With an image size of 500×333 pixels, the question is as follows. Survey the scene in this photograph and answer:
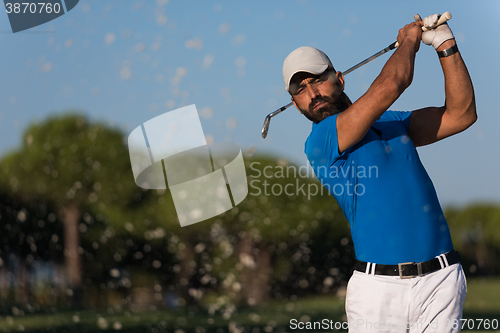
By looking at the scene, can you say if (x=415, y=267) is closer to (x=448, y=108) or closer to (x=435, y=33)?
(x=448, y=108)

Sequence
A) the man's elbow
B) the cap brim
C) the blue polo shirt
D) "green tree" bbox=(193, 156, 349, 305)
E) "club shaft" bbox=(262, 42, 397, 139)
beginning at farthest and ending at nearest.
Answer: "green tree" bbox=(193, 156, 349, 305) → "club shaft" bbox=(262, 42, 397, 139) → the man's elbow → the cap brim → the blue polo shirt

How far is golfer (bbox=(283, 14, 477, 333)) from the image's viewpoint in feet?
6.05

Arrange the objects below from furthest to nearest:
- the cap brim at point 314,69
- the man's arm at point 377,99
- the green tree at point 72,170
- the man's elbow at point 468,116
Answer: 1. the green tree at point 72,170
2. the man's elbow at point 468,116
3. the cap brim at point 314,69
4. the man's arm at point 377,99

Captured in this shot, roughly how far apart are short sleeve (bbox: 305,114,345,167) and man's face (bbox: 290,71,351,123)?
7cm

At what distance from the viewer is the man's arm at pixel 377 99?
1761mm

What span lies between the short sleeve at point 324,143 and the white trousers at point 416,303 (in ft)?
1.76

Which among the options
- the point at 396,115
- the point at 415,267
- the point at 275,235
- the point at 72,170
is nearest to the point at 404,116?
the point at 396,115

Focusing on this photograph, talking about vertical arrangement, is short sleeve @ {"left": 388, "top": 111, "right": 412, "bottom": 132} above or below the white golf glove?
below

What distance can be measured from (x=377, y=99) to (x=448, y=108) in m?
0.62

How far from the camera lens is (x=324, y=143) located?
1.97 m

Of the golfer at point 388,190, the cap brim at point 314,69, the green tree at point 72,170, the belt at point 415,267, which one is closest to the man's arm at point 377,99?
the golfer at point 388,190

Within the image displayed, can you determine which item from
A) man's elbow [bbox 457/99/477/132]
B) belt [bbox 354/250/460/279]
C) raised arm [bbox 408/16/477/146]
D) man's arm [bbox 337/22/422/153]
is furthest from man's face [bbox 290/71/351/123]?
belt [bbox 354/250/460/279]

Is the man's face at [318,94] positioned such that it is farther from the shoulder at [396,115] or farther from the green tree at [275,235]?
the green tree at [275,235]

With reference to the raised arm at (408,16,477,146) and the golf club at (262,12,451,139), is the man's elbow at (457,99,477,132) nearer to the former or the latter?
the raised arm at (408,16,477,146)
